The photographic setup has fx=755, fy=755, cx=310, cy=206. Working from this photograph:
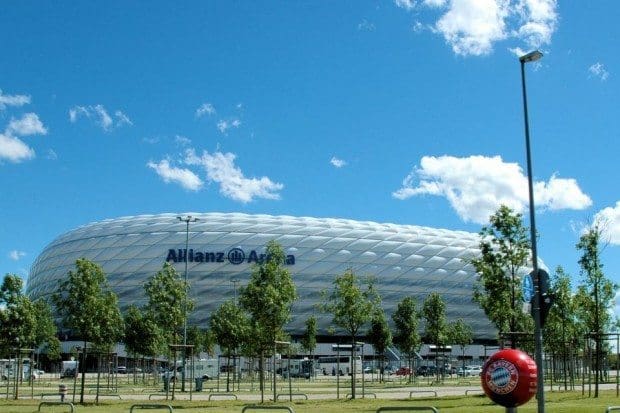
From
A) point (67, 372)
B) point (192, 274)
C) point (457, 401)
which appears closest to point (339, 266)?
point (192, 274)

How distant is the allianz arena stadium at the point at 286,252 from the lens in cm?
13000

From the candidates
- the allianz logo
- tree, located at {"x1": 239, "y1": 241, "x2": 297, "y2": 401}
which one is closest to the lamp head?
tree, located at {"x1": 239, "y1": 241, "x2": 297, "y2": 401}

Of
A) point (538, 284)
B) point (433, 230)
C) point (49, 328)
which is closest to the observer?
point (538, 284)

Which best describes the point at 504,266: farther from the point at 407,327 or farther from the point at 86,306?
the point at 407,327

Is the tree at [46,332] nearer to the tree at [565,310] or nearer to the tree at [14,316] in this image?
the tree at [14,316]

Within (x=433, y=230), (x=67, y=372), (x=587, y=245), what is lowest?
(x=67, y=372)

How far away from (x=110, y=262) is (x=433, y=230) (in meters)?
65.5

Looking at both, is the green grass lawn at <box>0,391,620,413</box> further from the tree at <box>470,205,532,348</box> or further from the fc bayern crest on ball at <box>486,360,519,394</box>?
the fc bayern crest on ball at <box>486,360,519,394</box>

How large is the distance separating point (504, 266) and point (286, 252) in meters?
95.7

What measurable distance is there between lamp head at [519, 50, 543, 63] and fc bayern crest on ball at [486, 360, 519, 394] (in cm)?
1260

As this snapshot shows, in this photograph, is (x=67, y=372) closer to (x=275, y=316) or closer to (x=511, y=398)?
(x=275, y=316)

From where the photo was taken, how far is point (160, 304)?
146ft

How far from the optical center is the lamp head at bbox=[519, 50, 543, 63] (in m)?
22.8

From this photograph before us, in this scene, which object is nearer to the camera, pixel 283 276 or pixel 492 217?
pixel 492 217
